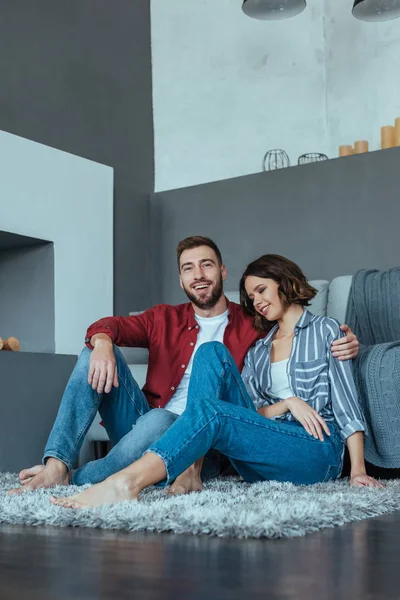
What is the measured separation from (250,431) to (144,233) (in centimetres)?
301

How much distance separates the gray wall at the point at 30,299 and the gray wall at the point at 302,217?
0.87 metres

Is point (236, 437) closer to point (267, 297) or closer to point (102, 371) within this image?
point (102, 371)

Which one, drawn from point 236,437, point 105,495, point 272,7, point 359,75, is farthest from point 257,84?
point 105,495

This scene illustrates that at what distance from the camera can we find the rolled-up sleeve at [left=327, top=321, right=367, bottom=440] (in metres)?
2.37

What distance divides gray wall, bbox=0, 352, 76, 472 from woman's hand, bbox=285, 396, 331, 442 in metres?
1.54

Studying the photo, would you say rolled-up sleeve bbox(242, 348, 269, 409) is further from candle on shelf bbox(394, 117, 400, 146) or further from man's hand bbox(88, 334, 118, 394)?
candle on shelf bbox(394, 117, 400, 146)

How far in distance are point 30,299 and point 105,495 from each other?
2623 mm

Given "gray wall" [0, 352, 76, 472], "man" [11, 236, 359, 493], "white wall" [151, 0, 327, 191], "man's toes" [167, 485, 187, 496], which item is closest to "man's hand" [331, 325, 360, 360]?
"man" [11, 236, 359, 493]

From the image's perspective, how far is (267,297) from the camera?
257 centimetres

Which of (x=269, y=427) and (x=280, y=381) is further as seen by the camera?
(x=280, y=381)

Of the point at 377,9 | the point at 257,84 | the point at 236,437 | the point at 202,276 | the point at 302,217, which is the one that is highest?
the point at 257,84

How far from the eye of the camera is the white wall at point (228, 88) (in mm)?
5207

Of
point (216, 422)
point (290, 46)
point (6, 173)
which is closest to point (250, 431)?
point (216, 422)

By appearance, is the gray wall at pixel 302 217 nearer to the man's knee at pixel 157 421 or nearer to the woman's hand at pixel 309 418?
the woman's hand at pixel 309 418
